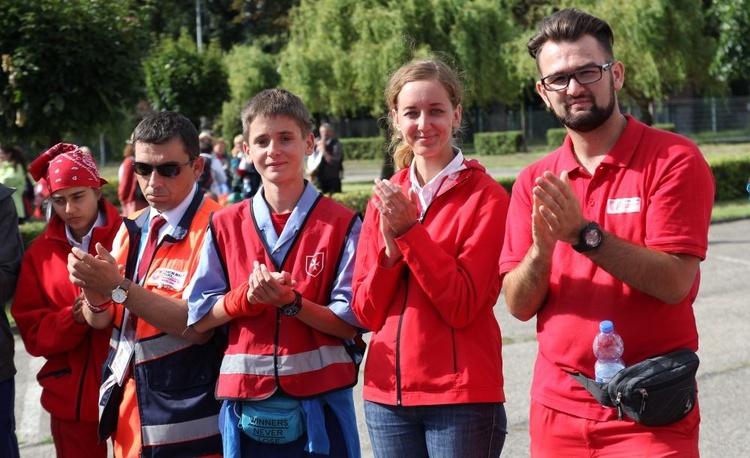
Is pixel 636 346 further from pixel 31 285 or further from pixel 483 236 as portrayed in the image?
pixel 31 285

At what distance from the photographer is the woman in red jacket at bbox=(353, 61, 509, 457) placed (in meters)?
3.38

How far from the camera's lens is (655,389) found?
296 centimetres

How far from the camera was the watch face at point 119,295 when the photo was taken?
12.5 ft

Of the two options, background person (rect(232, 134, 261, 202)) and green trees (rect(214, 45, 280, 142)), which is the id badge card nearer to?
background person (rect(232, 134, 261, 202))

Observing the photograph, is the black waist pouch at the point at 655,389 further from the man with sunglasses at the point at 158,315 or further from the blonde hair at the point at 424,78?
the man with sunglasses at the point at 158,315

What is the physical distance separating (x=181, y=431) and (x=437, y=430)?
1120mm

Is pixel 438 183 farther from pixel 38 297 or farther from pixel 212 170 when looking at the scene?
pixel 212 170

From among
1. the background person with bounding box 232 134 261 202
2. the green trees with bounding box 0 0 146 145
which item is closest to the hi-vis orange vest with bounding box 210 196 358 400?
the green trees with bounding box 0 0 146 145

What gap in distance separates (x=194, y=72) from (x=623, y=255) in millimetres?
18901

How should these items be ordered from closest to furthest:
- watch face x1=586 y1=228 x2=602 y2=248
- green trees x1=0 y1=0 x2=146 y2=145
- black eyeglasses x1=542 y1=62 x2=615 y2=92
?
watch face x1=586 y1=228 x2=602 y2=248 → black eyeglasses x1=542 y1=62 x2=615 y2=92 → green trees x1=0 y1=0 x2=146 y2=145

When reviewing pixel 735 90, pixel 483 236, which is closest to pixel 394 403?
pixel 483 236

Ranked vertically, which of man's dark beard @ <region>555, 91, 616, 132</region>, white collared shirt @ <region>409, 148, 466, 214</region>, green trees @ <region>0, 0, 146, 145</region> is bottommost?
white collared shirt @ <region>409, 148, 466, 214</region>

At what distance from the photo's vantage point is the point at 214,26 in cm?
5966

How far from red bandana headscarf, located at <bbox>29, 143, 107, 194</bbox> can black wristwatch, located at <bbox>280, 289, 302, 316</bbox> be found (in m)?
1.30
